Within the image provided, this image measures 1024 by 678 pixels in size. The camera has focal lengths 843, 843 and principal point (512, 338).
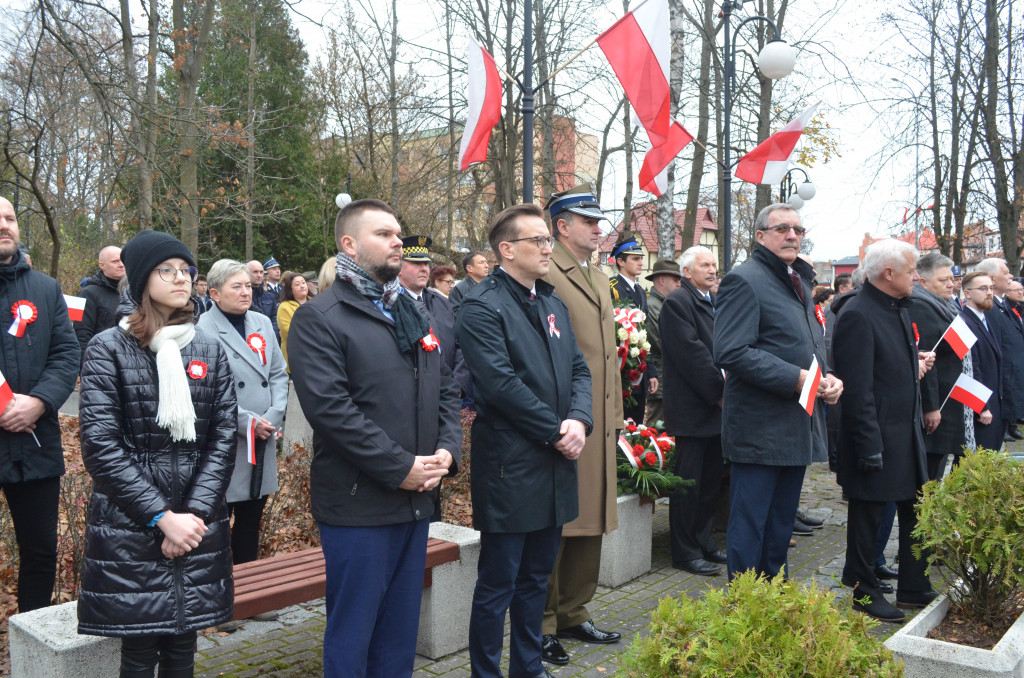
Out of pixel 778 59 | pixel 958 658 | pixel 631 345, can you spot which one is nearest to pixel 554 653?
pixel 958 658

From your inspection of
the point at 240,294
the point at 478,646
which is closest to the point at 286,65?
the point at 240,294

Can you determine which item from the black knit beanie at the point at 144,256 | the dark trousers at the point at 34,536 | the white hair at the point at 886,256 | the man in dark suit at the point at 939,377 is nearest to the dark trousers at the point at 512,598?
the black knit beanie at the point at 144,256

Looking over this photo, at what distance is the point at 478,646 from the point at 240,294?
2.45 metres

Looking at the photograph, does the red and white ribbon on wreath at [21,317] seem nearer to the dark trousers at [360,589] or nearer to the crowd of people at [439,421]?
the crowd of people at [439,421]

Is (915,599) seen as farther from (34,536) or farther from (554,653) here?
(34,536)

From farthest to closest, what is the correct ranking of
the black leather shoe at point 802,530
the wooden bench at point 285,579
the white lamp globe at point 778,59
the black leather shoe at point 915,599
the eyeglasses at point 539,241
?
the white lamp globe at point 778,59
the black leather shoe at point 802,530
the black leather shoe at point 915,599
the eyeglasses at point 539,241
the wooden bench at point 285,579

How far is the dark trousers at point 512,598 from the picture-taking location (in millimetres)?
3822

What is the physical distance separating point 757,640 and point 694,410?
395 centimetres

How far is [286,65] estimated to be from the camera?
96.3 feet

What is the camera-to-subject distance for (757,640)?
2.27 m

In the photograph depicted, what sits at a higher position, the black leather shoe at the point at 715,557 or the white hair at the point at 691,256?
the white hair at the point at 691,256

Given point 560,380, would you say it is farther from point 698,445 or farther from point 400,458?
point 698,445

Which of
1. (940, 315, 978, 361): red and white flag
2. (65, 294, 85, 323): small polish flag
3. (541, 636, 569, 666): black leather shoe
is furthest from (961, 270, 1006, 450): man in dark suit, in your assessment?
(65, 294, 85, 323): small polish flag

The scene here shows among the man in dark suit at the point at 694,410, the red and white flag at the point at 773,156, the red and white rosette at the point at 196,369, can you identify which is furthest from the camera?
the red and white flag at the point at 773,156
